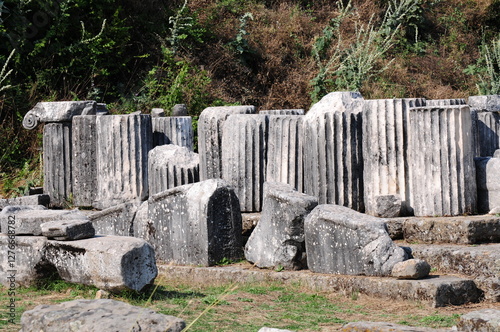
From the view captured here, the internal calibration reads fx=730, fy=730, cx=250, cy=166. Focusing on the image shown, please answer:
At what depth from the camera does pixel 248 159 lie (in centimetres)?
849

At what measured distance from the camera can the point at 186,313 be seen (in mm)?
5484

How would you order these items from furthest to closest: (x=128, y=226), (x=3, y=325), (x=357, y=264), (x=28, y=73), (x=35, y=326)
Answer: (x=28, y=73) → (x=128, y=226) → (x=357, y=264) → (x=3, y=325) → (x=35, y=326)

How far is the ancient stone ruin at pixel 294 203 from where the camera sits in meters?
6.29

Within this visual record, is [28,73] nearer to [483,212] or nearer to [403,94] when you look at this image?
[403,94]

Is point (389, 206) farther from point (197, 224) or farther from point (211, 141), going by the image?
point (211, 141)

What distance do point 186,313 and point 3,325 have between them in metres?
1.31

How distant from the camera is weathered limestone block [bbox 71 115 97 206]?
9.74 meters

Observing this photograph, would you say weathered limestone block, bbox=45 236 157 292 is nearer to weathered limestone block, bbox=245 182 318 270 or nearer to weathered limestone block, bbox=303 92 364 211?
weathered limestone block, bbox=245 182 318 270

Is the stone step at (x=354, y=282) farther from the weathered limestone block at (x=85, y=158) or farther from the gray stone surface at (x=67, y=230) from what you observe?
the weathered limestone block at (x=85, y=158)

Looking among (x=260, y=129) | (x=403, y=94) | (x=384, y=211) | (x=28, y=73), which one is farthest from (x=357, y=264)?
(x=403, y=94)

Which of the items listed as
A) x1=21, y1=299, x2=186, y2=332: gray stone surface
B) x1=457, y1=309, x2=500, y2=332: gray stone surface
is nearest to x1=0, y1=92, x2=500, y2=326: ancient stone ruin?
x1=21, y1=299, x2=186, y2=332: gray stone surface

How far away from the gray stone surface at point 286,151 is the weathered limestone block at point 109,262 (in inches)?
105

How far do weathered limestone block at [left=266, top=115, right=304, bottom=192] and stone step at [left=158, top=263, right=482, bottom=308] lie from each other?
1.34 meters

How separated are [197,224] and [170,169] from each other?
61.1 inches
